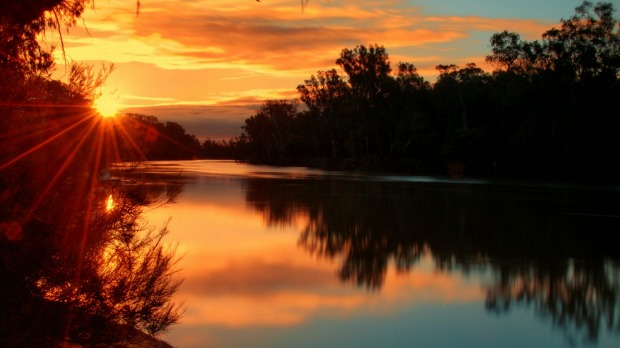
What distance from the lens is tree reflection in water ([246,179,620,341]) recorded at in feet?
39.9

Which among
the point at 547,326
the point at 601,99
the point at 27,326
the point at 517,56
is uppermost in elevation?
the point at 517,56

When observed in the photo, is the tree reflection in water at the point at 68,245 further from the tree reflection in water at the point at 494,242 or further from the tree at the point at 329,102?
the tree at the point at 329,102

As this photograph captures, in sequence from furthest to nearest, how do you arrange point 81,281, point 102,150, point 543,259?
1. point 543,259
2. point 102,150
3. point 81,281

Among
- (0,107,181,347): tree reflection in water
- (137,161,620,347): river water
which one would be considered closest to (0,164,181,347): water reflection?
(0,107,181,347): tree reflection in water

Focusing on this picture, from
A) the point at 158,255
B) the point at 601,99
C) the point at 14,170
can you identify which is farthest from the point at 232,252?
the point at 601,99

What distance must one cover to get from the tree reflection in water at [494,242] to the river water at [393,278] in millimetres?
46

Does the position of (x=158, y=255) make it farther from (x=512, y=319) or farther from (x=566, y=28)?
(x=566, y=28)

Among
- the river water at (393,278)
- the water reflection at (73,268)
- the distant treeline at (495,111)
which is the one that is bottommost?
the river water at (393,278)

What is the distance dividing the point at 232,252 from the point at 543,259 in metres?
7.29

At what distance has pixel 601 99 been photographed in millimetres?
58031

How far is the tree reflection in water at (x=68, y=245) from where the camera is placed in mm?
5789

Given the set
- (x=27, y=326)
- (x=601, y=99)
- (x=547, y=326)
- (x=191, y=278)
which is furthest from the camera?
(x=601, y=99)

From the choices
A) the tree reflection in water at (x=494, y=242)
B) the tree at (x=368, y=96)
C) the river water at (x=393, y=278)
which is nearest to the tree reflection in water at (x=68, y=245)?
the river water at (x=393, y=278)

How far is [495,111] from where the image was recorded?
233 ft
